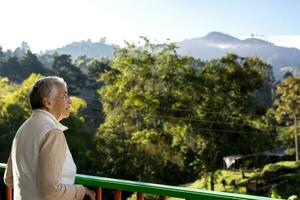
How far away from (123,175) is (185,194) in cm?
1996

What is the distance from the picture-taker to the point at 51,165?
159cm

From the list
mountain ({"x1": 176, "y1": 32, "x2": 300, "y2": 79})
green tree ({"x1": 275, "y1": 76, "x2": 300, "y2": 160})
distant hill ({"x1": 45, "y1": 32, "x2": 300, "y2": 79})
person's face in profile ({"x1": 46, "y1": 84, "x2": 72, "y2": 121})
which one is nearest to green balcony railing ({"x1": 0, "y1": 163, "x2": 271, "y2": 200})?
person's face in profile ({"x1": 46, "y1": 84, "x2": 72, "y2": 121})

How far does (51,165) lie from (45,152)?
0.16 ft

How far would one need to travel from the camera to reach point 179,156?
806 inches

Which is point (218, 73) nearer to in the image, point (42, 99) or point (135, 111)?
point (135, 111)

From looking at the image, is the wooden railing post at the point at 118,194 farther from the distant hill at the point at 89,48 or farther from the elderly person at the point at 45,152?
the distant hill at the point at 89,48

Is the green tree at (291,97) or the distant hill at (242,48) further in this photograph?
the distant hill at (242,48)

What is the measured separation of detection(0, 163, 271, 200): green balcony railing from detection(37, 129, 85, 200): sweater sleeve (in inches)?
16.5

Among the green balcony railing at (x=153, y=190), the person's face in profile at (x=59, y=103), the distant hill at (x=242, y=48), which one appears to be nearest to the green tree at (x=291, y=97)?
the green balcony railing at (x=153, y=190)

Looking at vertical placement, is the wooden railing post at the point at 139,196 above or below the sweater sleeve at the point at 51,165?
below

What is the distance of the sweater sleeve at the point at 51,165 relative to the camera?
1.59 m

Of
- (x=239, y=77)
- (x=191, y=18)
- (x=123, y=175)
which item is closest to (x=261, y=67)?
(x=239, y=77)

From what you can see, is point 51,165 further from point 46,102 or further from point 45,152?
point 46,102

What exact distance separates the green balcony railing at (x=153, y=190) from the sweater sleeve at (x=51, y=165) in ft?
1.38
